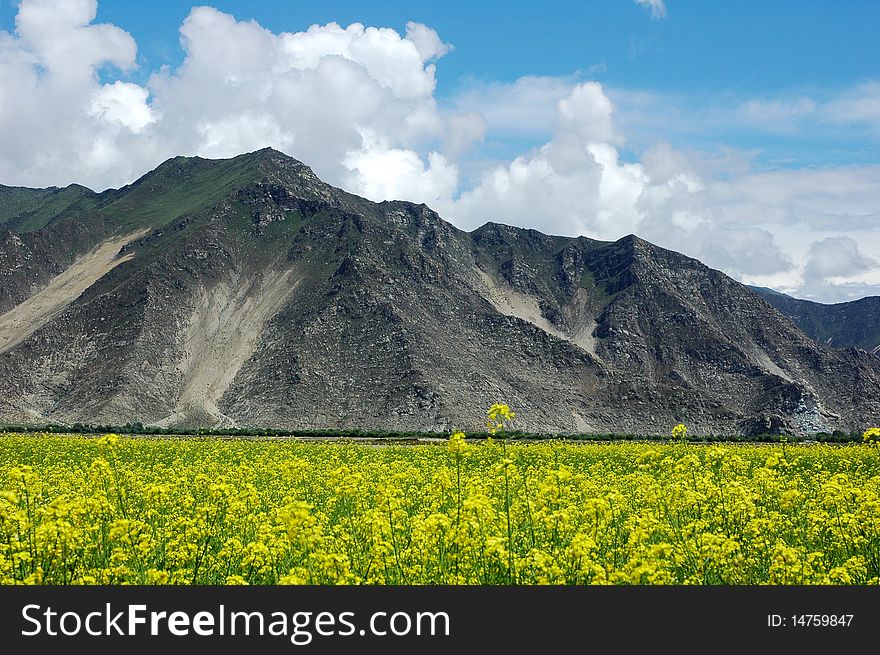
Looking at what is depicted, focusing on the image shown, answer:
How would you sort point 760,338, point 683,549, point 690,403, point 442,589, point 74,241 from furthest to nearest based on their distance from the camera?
point 74,241, point 760,338, point 690,403, point 683,549, point 442,589

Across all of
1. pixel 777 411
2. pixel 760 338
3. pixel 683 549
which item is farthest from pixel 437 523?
pixel 760 338

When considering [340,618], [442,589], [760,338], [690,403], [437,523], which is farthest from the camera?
[760,338]

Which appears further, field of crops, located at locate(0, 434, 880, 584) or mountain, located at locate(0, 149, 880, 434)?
mountain, located at locate(0, 149, 880, 434)

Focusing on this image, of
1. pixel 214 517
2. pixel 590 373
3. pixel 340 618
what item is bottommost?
pixel 340 618

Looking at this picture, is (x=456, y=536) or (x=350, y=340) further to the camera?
(x=350, y=340)

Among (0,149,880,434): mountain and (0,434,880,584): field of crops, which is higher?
(0,149,880,434): mountain

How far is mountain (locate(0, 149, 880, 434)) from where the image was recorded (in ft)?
398

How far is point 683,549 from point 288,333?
131 meters

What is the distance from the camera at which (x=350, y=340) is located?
135125 millimetres

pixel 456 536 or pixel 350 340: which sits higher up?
pixel 350 340

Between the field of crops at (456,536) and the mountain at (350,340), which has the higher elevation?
the mountain at (350,340)

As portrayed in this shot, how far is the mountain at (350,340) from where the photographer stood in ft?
398

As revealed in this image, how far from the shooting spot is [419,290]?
155875 millimetres

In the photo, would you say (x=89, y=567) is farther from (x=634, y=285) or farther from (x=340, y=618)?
(x=634, y=285)
